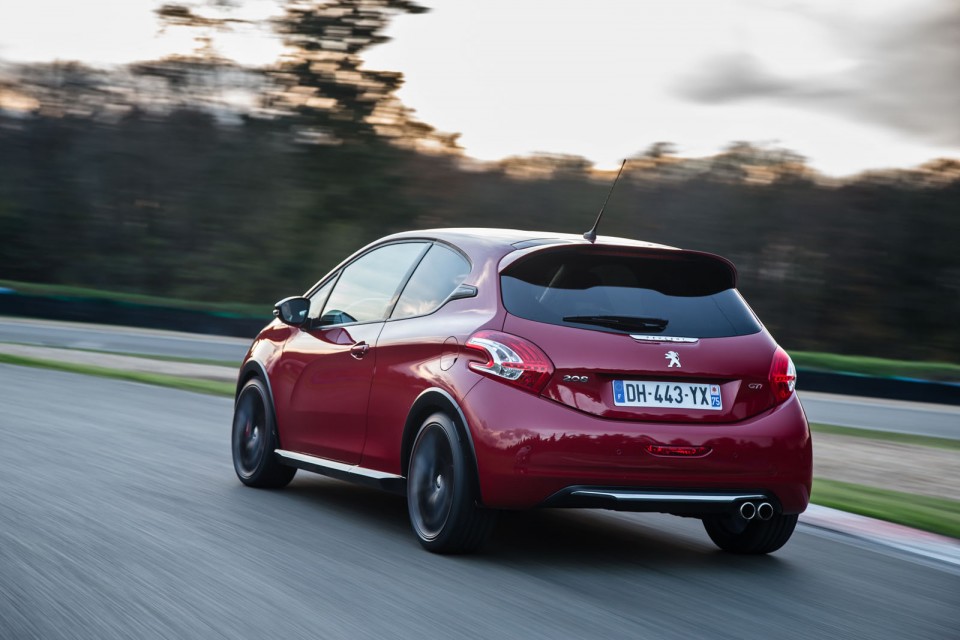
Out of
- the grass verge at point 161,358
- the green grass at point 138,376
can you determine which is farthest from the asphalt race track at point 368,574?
the grass verge at point 161,358

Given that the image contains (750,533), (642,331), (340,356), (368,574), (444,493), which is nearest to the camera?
(368,574)

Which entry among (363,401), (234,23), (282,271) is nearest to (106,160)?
(282,271)

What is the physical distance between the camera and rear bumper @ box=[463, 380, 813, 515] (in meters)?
5.37

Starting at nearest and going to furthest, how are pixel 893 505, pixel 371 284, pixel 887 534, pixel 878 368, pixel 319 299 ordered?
pixel 371 284, pixel 887 534, pixel 319 299, pixel 893 505, pixel 878 368

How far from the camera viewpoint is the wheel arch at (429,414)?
18.1 feet

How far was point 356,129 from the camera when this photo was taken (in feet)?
135

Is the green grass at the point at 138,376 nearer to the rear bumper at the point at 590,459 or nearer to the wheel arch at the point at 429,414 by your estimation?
the wheel arch at the point at 429,414

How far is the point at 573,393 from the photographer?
5.43 m

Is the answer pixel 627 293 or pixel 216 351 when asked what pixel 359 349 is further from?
pixel 216 351

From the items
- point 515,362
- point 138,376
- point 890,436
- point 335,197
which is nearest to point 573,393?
point 515,362

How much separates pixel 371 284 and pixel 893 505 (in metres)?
4.12

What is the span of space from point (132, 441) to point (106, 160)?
159 ft

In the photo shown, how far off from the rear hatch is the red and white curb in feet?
5.32

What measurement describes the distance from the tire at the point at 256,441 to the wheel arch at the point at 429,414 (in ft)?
6.13
